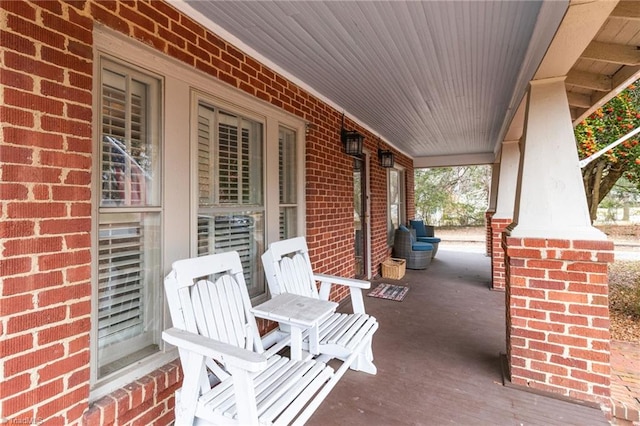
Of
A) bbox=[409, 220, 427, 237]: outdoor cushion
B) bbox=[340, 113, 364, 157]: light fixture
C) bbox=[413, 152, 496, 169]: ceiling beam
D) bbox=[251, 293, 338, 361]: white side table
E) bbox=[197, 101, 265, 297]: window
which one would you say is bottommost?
bbox=[251, 293, 338, 361]: white side table

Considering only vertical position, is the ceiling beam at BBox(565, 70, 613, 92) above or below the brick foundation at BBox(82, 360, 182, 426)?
above

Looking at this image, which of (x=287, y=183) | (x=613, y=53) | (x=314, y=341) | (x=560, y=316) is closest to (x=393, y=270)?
(x=287, y=183)

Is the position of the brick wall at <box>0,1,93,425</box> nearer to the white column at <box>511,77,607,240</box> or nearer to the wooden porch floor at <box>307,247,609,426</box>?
the wooden porch floor at <box>307,247,609,426</box>

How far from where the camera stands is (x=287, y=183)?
126 inches

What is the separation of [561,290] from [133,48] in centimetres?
318

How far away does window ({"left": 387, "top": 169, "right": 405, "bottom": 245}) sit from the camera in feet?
22.1

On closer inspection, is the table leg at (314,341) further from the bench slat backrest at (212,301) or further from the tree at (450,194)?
the tree at (450,194)

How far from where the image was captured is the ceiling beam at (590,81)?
103 inches

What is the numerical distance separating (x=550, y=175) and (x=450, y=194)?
50.7 feet

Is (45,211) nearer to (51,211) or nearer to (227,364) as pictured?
(51,211)

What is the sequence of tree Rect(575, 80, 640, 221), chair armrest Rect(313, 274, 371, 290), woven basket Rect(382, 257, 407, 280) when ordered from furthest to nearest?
woven basket Rect(382, 257, 407, 280)
tree Rect(575, 80, 640, 221)
chair armrest Rect(313, 274, 371, 290)

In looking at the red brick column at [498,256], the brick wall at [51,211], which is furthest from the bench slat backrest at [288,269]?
the red brick column at [498,256]

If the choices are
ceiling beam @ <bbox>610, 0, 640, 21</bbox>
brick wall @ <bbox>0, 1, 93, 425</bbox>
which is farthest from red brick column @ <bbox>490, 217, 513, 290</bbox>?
brick wall @ <bbox>0, 1, 93, 425</bbox>

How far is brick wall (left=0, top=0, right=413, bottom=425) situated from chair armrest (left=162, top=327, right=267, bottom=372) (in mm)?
398
